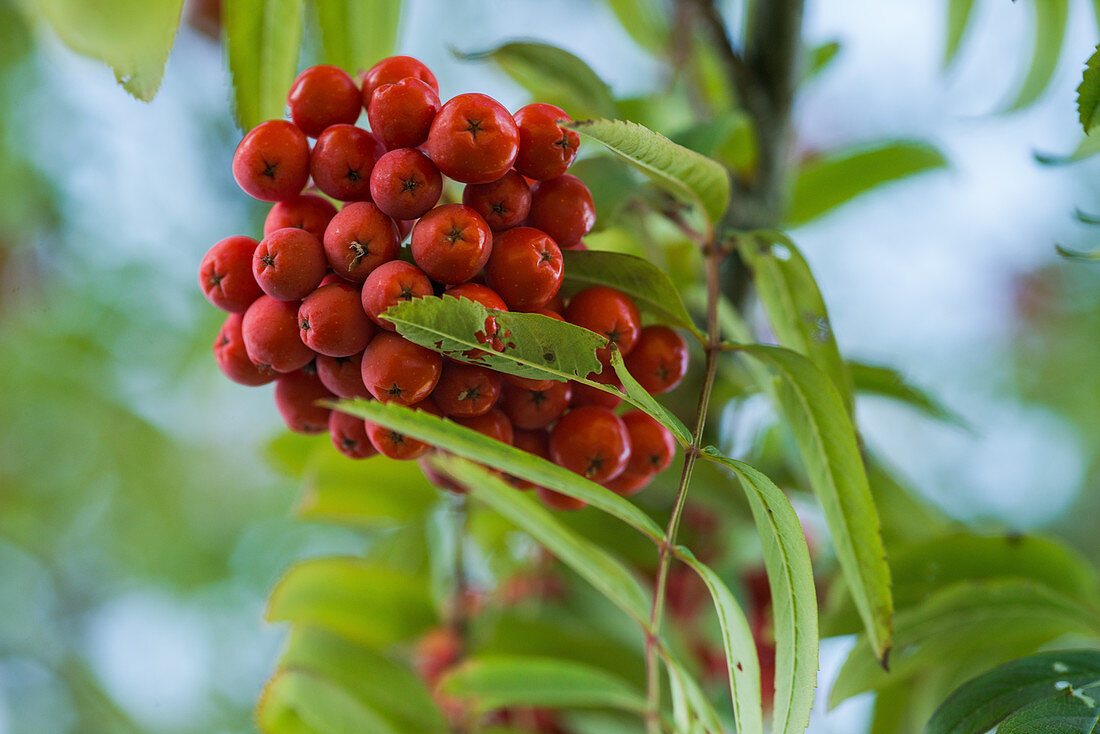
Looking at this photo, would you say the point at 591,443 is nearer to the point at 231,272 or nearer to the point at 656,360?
the point at 656,360

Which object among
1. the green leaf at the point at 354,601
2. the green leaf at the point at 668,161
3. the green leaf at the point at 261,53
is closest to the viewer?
the green leaf at the point at 668,161

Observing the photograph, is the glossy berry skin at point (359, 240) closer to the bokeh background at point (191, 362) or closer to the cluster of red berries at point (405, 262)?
the cluster of red berries at point (405, 262)

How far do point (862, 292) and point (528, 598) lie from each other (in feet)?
3.52

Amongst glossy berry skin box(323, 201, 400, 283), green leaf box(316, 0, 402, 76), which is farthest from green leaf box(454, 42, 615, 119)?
glossy berry skin box(323, 201, 400, 283)

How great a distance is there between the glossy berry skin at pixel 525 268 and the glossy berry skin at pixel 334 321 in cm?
6

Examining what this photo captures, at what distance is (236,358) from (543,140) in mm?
172

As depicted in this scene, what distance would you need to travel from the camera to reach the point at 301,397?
15.4 inches

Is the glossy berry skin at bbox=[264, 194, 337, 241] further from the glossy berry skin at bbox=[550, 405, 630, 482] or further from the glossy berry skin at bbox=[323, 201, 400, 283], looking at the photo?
the glossy berry skin at bbox=[550, 405, 630, 482]

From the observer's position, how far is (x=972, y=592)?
1.59 feet

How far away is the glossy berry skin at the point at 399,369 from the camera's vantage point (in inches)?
13.3

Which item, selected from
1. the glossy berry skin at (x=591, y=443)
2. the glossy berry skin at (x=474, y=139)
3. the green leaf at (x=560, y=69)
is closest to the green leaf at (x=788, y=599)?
the glossy berry skin at (x=591, y=443)

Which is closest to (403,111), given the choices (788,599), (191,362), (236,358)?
(236,358)

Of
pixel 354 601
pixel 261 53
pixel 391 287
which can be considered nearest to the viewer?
pixel 391 287

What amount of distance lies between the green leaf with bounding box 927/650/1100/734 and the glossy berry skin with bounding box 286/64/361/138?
15.9 inches
